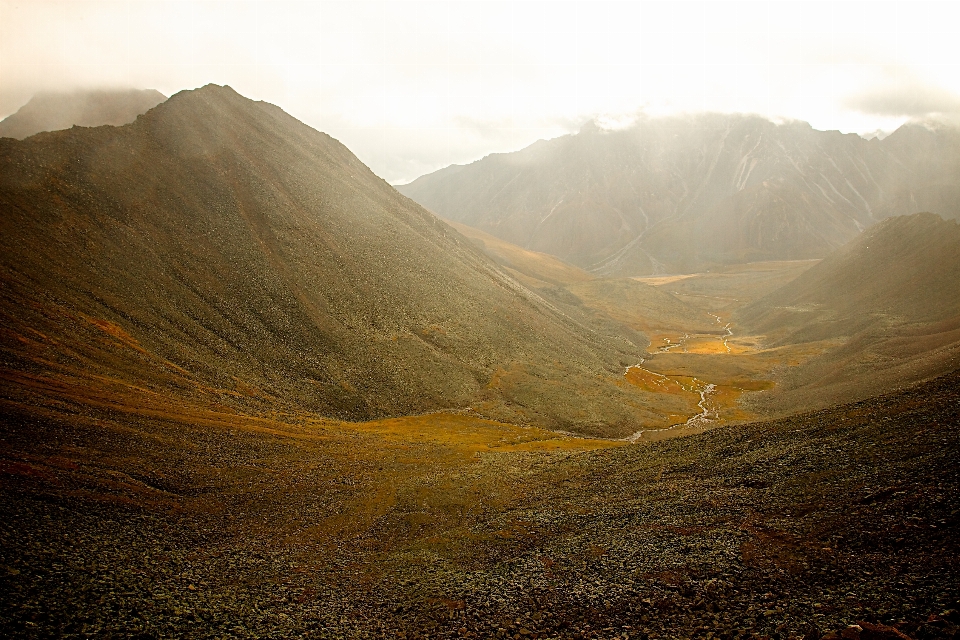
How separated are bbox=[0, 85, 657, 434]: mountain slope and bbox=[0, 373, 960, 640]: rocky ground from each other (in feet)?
79.6

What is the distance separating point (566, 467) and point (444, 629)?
113 feet

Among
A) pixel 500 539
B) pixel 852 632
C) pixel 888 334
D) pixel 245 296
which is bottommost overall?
pixel 500 539

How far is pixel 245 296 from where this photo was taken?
113 m

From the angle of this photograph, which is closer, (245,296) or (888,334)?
(245,296)

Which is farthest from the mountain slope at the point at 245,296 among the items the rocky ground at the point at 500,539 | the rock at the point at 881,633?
the rock at the point at 881,633

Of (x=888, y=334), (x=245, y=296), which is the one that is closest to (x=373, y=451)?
(x=245, y=296)

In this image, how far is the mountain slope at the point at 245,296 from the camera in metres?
80.1

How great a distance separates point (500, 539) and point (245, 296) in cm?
9046

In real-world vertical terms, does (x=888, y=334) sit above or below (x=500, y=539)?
above

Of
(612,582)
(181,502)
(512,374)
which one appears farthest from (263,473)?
(512,374)

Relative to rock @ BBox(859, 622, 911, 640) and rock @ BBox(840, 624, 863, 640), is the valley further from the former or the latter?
rock @ BBox(840, 624, 863, 640)

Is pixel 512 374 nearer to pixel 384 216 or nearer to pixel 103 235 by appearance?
pixel 384 216

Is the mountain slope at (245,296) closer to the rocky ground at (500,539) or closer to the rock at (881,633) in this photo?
the rocky ground at (500,539)

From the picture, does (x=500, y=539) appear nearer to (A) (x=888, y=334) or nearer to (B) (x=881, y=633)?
(B) (x=881, y=633)
